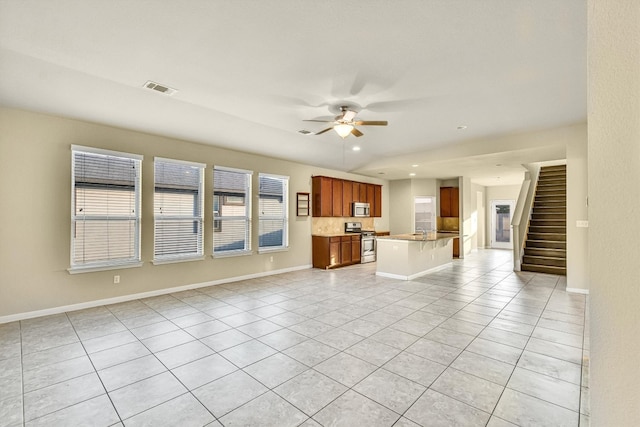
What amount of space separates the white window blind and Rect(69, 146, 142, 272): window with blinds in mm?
8331

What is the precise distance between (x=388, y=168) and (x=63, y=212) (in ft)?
22.1

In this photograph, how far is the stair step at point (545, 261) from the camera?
688 centimetres

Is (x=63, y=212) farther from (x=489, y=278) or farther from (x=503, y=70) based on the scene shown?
(x=489, y=278)

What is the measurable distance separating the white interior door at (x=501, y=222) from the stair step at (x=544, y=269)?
523cm

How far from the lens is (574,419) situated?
Answer: 6.56 feet

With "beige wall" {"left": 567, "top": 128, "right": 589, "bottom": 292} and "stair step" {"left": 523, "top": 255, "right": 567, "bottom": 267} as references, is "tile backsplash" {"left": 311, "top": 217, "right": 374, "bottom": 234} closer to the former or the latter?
"stair step" {"left": 523, "top": 255, "right": 567, "bottom": 267}

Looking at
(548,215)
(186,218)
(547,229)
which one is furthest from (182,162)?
(548,215)

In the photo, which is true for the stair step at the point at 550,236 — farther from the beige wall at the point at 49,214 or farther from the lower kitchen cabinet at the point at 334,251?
the beige wall at the point at 49,214

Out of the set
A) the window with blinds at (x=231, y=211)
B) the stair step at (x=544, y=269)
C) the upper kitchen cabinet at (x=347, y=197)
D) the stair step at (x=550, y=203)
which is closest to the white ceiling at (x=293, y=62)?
the window with blinds at (x=231, y=211)

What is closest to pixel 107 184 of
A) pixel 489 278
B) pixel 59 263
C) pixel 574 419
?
pixel 59 263

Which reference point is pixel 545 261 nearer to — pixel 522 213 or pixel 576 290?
pixel 522 213

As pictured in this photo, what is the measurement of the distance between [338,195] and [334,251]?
5.30ft

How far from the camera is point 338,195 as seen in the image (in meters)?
8.30

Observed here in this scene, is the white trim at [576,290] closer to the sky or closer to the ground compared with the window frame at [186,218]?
closer to the ground
